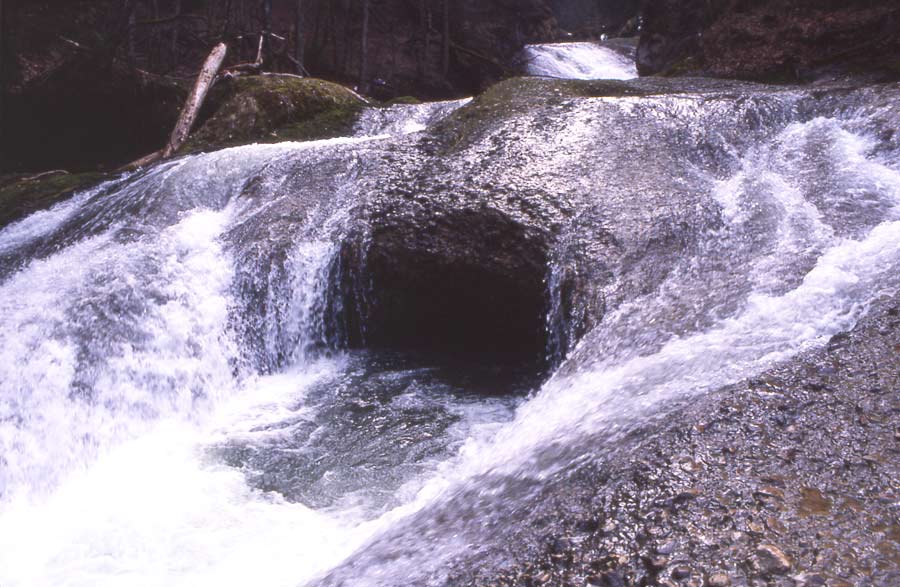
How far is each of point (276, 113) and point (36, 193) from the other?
2836 mm

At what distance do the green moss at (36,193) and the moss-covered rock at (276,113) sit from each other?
4.01 ft

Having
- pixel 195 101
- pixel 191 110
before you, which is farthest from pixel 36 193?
pixel 195 101

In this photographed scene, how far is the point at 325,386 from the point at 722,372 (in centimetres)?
312

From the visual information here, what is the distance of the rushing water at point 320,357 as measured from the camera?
291cm

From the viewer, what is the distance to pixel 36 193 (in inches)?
317

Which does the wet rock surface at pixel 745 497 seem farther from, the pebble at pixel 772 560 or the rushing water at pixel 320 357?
the rushing water at pixel 320 357

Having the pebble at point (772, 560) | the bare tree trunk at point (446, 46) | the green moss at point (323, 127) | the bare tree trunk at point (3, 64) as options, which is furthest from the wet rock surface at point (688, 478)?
the bare tree trunk at point (446, 46)

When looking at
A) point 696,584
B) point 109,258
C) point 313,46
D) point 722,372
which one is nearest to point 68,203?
point 109,258

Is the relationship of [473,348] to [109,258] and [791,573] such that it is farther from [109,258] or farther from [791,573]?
[791,573]

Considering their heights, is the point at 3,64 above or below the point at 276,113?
above

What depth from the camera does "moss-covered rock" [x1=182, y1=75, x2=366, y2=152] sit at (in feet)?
27.9

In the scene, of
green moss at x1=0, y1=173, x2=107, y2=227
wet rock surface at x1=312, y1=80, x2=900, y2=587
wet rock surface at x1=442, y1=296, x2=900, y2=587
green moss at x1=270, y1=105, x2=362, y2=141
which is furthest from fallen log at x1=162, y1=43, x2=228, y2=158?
wet rock surface at x1=442, y1=296, x2=900, y2=587

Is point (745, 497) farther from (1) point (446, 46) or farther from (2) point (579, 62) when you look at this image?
(2) point (579, 62)

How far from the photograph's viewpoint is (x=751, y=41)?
28.9ft
